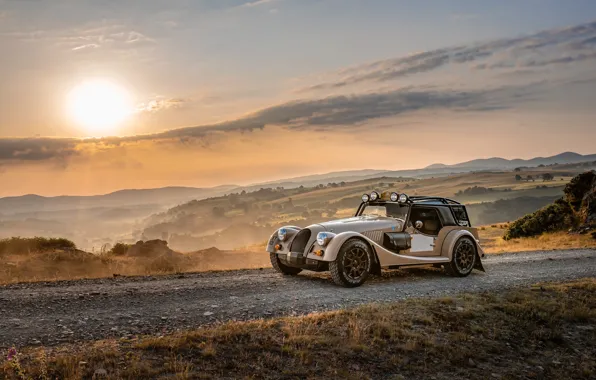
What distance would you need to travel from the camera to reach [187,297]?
11.3 m

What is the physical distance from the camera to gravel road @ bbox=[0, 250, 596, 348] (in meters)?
8.85

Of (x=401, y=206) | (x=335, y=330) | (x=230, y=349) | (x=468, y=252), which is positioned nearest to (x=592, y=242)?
(x=468, y=252)

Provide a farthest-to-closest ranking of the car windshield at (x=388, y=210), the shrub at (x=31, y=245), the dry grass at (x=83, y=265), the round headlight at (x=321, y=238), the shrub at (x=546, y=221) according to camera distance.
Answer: the shrub at (x=546, y=221)
the shrub at (x=31, y=245)
the dry grass at (x=83, y=265)
the car windshield at (x=388, y=210)
the round headlight at (x=321, y=238)

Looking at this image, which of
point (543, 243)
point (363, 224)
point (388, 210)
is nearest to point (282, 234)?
point (363, 224)

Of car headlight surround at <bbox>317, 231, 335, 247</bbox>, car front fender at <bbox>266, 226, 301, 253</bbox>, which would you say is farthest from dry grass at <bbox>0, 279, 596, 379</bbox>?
car front fender at <bbox>266, 226, 301, 253</bbox>

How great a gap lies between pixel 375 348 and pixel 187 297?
15.2ft

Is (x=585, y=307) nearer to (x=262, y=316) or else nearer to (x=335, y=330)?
(x=335, y=330)

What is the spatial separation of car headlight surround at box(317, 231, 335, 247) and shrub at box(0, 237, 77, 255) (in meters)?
15.7

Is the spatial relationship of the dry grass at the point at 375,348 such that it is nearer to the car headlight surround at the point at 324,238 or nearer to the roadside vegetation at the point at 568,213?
the car headlight surround at the point at 324,238

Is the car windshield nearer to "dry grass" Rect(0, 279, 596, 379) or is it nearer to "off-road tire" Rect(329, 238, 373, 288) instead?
"off-road tire" Rect(329, 238, 373, 288)

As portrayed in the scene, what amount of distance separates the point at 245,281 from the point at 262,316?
3627mm

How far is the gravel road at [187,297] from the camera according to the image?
885 cm

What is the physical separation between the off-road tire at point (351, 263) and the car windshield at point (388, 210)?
1.94m

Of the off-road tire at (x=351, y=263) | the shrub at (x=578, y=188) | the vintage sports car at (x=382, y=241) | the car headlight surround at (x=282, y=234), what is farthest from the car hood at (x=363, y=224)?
the shrub at (x=578, y=188)
